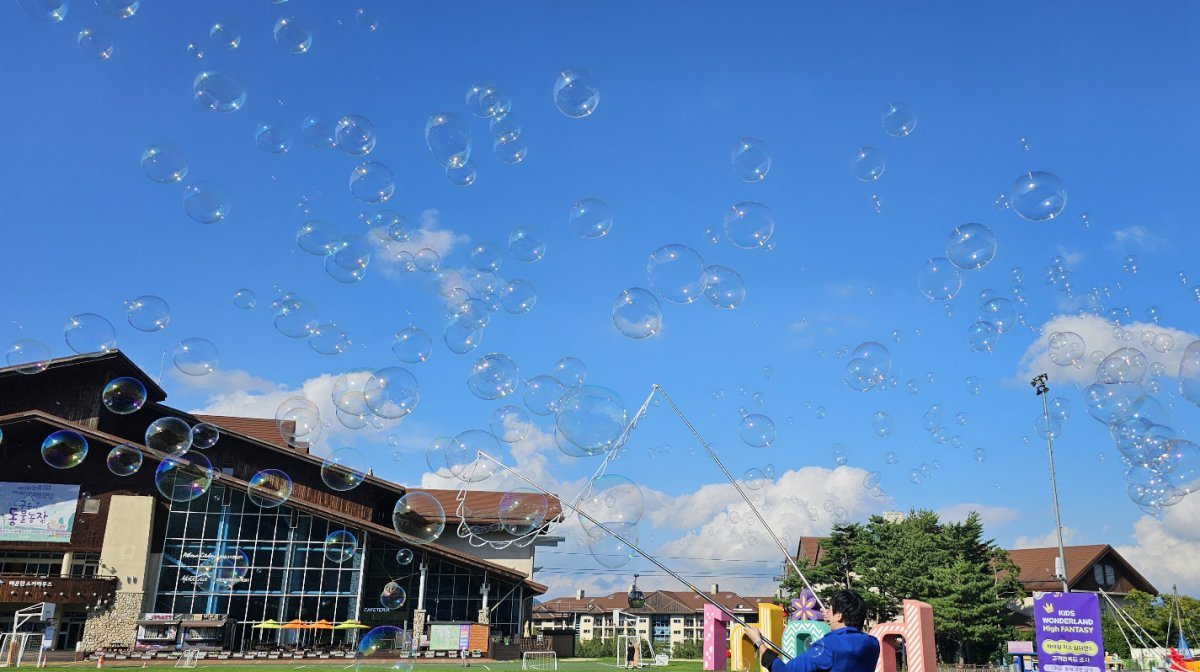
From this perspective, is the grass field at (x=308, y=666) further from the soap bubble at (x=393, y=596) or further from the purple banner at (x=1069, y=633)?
the purple banner at (x=1069, y=633)

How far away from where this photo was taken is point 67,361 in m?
35.3

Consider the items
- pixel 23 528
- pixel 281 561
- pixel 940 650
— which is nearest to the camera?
pixel 23 528

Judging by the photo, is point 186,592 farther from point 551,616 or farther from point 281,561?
point 551,616

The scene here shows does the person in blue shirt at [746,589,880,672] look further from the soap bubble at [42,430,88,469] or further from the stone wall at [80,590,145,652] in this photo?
the stone wall at [80,590,145,652]

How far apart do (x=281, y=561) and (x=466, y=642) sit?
341 inches

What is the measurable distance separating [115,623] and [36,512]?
18.1 ft

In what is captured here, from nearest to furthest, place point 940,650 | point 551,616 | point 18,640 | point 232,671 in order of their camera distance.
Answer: point 232,671
point 18,640
point 940,650
point 551,616

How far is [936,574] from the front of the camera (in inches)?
1619

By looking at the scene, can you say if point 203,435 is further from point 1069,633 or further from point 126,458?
point 1069,633

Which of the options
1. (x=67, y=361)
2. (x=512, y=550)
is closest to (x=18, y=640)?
(x=67, y=361)

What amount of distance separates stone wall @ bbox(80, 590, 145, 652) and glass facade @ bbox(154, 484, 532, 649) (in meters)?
1.30

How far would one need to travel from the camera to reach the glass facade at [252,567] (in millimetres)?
33750

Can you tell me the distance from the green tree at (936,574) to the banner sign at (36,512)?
110 ft

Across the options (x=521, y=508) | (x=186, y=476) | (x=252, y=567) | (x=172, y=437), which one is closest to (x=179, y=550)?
(x=252, y=567)
